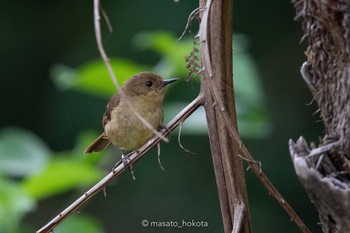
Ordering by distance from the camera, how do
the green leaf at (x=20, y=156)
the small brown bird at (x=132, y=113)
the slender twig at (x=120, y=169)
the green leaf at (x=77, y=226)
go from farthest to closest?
the small brown bird at (x=132, y=113) < the green leaf at (x=20, y=156) < the green leaf at (x=77, y=226) < the slender twig at (x=120, y=169)

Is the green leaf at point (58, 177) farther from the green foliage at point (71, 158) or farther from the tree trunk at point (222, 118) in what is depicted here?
the tree trunk at point (222, 118)

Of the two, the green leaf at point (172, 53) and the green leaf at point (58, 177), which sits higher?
the green leaf at point (172, 53)

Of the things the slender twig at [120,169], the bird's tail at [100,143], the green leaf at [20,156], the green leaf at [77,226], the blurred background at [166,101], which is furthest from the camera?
the blurred background at [166,101]

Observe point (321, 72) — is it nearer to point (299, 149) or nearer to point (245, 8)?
point (299, 149)

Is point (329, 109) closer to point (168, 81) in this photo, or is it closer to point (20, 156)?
point (168, 81)

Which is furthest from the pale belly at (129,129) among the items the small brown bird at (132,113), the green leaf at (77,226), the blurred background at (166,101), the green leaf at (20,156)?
the blurred background at (166,101)

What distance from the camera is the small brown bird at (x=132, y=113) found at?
3.55 meters

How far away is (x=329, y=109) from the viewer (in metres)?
2.10

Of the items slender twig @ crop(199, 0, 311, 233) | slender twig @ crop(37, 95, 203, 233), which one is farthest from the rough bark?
slender twig @ crop(37, 95, 203, 233)

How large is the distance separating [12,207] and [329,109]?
145 centimetres

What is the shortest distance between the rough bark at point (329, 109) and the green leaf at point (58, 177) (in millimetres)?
1309

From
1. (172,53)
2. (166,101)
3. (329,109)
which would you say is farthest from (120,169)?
(166,101)

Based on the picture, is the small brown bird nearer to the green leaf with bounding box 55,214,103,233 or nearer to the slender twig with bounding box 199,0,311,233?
the green leaf with bounding box 55,214,103,233

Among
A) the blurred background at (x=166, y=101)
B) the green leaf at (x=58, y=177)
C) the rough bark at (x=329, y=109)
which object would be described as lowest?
the rough bark at (x=329, y=109)
